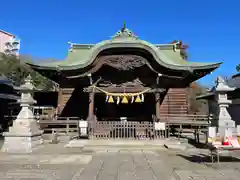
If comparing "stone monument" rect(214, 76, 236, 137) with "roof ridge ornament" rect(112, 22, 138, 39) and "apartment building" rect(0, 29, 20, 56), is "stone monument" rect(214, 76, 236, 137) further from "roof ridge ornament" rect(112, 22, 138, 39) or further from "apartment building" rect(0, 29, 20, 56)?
"apartment building" rect(0, 29, 20, 56)

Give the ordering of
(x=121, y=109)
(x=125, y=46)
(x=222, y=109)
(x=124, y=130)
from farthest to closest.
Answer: (x=121, y=109) < (x=125, y=46) < (x=124, y=130) < (x=222, y=109)

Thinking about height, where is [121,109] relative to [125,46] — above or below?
below

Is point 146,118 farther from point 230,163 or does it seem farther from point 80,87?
point 230,163

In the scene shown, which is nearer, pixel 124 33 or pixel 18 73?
pixel 124 33

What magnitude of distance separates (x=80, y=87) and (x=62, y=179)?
12.7m

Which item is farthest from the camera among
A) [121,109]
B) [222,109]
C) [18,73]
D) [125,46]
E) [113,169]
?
[18,73]

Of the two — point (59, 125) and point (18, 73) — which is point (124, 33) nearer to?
point (59, 125)

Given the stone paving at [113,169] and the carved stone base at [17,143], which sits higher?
the carved stone base at [17,143]

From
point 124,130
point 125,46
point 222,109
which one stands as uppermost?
point 125,46

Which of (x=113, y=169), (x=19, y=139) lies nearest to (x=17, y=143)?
(x=19, y=139)

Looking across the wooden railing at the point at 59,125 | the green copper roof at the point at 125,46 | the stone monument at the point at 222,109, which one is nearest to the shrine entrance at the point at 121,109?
the wooden railing at the point at 59,125

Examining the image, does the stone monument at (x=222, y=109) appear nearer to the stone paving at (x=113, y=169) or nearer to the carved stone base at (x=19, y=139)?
the stone paving at (x=113, y=169)

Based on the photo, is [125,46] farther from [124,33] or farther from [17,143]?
[17,143]

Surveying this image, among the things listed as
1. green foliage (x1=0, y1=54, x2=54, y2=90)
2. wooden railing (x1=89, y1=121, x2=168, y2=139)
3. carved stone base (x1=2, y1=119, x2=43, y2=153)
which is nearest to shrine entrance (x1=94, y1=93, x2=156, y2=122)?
wooden railing (x1=89, y1=121, x2=168, y2=139)
